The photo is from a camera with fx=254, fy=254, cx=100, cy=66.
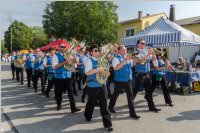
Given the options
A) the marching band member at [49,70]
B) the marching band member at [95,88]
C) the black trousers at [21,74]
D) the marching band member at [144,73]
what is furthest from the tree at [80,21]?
the marching band member at [95,88]

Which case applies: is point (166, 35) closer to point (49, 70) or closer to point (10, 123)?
point (49, 70)

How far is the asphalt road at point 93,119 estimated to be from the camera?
549 centimetres

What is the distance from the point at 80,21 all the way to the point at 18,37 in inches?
1810

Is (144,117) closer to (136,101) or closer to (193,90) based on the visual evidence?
(136,101)

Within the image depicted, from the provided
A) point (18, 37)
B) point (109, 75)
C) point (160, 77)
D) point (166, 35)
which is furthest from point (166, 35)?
point (18, 37)

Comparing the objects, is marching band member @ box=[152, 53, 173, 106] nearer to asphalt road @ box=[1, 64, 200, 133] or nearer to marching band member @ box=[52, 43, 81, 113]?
asphalt road @ box=[1, 64, 200, 133]

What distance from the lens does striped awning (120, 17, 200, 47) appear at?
11.4 meters

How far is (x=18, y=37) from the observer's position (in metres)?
68.8

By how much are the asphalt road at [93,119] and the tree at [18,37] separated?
6284cm

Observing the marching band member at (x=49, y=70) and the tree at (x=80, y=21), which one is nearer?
the marching band member at (x=49, y=70)

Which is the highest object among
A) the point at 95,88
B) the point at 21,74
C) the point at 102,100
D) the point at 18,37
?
the point at 18,37

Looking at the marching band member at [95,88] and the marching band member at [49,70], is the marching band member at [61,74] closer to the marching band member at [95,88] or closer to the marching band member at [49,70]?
the marching band member at [95,88]

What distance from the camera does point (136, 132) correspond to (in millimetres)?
5281

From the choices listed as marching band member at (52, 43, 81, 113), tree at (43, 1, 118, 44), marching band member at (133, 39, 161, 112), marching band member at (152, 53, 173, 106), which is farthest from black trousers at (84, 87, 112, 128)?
tree at (43, 1, 118, 44)
